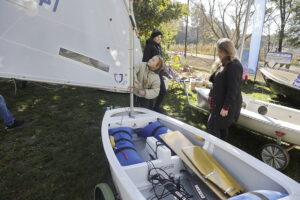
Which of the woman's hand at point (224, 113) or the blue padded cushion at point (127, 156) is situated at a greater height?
the woman's hand at point (224, 113)

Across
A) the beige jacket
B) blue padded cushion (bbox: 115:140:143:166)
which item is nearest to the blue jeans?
the beige jacket

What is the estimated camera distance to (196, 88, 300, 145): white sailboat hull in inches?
83.4

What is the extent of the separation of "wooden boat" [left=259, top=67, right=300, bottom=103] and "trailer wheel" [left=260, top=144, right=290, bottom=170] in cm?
285

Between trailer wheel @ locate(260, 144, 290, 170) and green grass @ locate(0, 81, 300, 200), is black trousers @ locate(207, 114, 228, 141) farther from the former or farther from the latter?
green grass @ locate(0, 81, 300, 200)

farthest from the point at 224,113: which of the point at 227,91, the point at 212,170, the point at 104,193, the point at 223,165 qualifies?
the point at 104,193

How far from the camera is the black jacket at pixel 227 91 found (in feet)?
5.87

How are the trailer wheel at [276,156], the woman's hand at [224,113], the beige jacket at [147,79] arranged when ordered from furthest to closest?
1. the beige jacket at [147,79]
2. the trailer wheel at [276,156]
3. the woman's hand at [224,113]

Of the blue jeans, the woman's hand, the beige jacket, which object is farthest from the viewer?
the blue jeans

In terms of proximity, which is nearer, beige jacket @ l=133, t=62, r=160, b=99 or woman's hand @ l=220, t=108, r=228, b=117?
woman's hand @ l=220, t=108, r=228, b=117

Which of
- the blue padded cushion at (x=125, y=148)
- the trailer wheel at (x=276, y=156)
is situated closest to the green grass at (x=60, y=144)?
the trailer wheel at (x=276, y=156)

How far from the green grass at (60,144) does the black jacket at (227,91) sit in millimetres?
981

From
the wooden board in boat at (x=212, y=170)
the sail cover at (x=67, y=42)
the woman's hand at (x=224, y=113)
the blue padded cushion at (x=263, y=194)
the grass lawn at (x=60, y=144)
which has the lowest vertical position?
the grass lawn at (x=60, y=144)

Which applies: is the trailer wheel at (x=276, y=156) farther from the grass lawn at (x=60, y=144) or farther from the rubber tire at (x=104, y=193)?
the rubber tire at (x=104, y=193)

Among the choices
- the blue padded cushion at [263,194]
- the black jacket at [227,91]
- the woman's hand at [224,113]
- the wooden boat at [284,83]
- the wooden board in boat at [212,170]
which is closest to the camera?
the blue padded cushion at [263,194]
